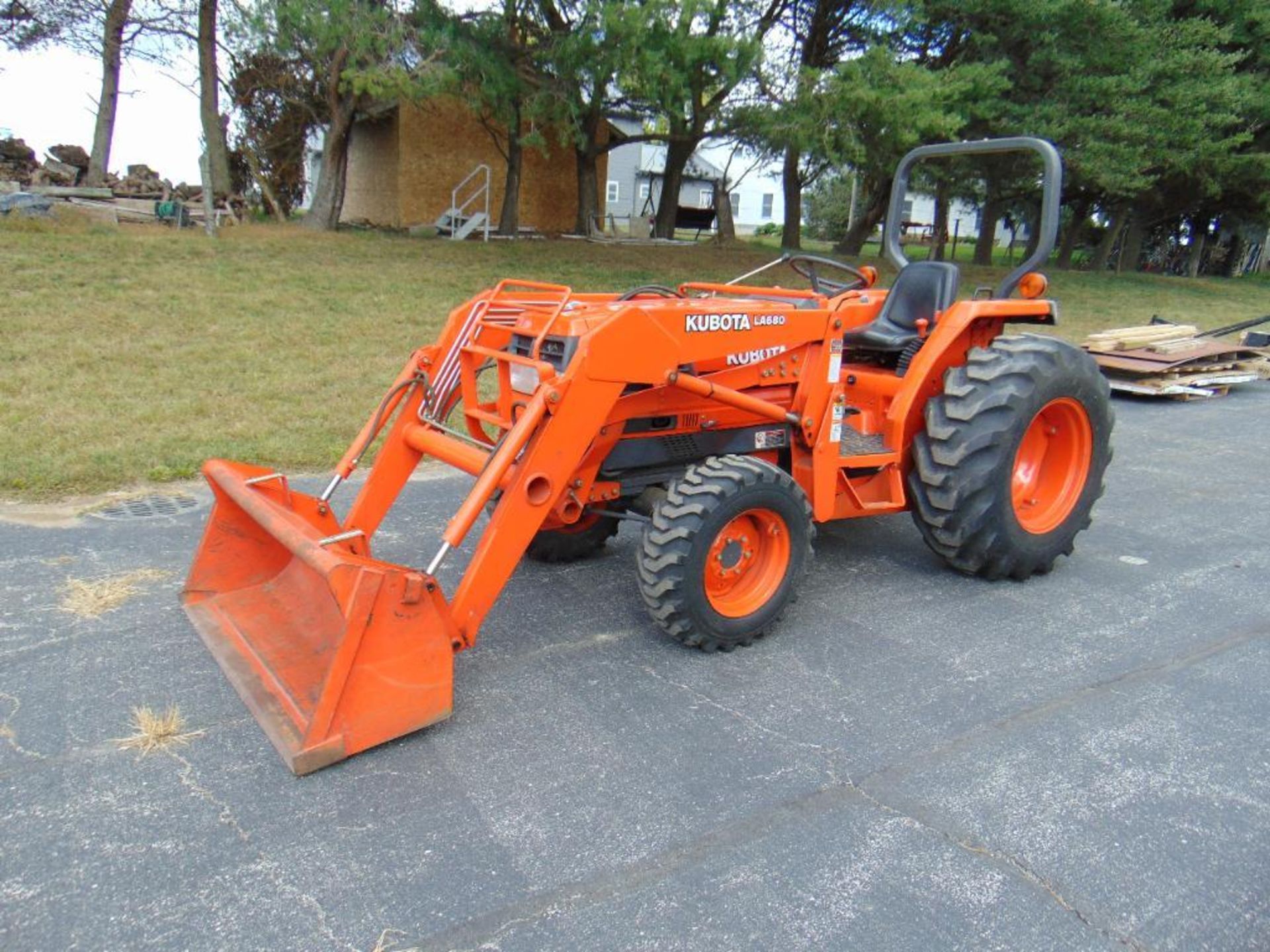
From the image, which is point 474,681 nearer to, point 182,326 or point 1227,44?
point 182,326

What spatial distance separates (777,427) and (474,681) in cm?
172

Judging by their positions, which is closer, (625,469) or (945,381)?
(625,469)

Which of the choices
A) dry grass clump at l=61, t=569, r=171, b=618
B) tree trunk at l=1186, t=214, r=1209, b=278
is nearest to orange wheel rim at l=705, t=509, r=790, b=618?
dry grass clump at l=61, t=569, r=171, b=618

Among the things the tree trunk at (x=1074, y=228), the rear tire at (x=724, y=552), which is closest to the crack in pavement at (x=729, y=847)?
the rear tire at (x=724, y=552)

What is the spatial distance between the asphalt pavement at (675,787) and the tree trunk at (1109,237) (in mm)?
26375

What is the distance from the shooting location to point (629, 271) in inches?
613

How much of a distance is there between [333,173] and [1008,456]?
49.7 feet

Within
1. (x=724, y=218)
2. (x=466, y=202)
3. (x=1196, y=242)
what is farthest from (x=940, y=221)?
A: (x=1196, y=242)

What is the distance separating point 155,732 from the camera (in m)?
2.99

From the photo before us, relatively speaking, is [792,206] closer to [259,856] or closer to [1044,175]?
[1044,175]

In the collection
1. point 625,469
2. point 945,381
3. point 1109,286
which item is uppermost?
point 1109,286

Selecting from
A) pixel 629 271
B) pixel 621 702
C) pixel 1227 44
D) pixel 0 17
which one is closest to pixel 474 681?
pixel 621 702

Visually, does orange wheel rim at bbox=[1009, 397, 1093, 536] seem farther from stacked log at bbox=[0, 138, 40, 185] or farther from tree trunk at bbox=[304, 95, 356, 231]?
stacked log at bbox=[0, 138, 40, 185]

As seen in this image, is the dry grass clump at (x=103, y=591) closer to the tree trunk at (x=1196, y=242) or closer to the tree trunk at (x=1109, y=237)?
the tree trunk at (x=1109, y=237)
